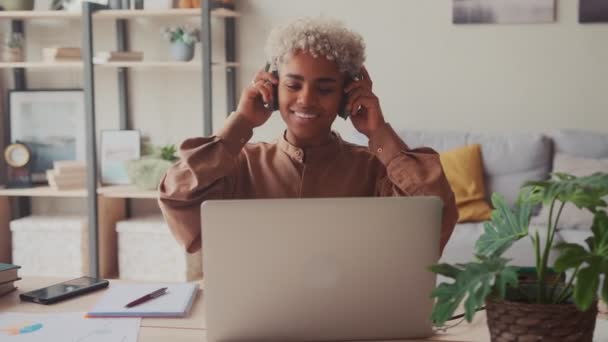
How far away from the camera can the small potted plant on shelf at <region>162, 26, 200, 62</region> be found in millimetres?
3650

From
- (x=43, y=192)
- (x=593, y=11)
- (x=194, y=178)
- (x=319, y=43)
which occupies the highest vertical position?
(x=593, y=11)

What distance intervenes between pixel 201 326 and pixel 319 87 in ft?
2.02

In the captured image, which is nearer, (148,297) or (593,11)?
(148,297)

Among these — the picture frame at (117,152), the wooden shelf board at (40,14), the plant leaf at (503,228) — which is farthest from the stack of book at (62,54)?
the plant leaf at (503,228)

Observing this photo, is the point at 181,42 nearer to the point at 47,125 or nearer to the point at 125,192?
the point at 125,192

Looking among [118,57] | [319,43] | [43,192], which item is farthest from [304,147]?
[43,192]

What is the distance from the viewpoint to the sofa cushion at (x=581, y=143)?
3404mm

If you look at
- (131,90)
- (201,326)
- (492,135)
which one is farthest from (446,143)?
(201,326)

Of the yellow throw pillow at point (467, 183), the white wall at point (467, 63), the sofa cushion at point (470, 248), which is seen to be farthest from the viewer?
the white wall at point (467, 63)

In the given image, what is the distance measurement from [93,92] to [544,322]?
3.05 meters

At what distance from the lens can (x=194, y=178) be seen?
154 centimetres

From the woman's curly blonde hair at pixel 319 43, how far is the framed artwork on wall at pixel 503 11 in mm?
2221

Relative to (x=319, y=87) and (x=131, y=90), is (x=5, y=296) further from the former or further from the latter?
(x=131, y=90)

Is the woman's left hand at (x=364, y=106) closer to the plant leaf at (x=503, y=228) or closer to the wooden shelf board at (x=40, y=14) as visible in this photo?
the plant leaf at (x=503, y=228)
